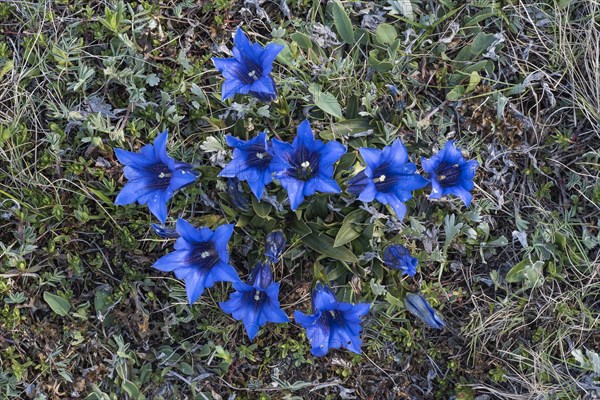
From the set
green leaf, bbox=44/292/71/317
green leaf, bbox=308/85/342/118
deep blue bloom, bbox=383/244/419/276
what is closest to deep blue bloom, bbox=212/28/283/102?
green leaf, bbox=308/85/342/118

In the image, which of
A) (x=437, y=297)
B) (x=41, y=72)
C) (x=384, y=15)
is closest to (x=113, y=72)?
(x=41, y=72)

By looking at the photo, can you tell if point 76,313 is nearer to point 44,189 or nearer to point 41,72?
point 44,189

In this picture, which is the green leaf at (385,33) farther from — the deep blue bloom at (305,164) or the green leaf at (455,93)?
the deep blue bloom at (305,164)

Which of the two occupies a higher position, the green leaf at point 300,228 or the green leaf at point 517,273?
the green leaf at point 300,228

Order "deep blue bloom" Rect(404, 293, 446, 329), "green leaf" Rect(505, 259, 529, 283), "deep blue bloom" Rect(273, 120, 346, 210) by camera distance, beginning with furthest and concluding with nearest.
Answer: "green leaf" Rect(505, 259, 529, 283), "deep blue bloom" Rect(404, 293, 446, 329), "deep blue bloom" Rect(273, 120, 346, 210)

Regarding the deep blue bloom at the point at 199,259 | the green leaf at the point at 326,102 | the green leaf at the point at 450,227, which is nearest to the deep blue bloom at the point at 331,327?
the deep blue bloom at the point at 199,259

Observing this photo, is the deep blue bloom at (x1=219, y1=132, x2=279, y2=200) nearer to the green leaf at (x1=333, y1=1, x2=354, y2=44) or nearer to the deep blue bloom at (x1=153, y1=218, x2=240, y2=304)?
the deep blue bloom at (x1=153, y1=218, x2=240, y2=304)

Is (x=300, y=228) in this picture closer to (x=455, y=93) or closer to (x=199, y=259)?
(x=199, y=259)

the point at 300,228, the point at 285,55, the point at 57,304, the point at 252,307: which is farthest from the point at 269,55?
the point at 57,304
